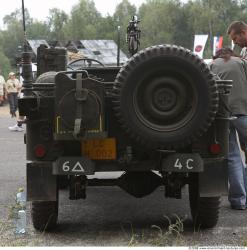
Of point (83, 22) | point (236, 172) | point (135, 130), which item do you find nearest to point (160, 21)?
point (83, 22)

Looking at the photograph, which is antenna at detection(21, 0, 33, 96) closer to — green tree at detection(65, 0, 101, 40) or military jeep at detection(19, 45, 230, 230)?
military jeep at detection(19, 45, 230, 230)

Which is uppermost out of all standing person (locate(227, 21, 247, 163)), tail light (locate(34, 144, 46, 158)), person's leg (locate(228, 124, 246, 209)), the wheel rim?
standing person (locate(227, 21, 247, 163))

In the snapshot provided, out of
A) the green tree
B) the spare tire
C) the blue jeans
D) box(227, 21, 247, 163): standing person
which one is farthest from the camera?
the green tree

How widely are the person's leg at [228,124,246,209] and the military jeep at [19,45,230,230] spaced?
3.33 feet

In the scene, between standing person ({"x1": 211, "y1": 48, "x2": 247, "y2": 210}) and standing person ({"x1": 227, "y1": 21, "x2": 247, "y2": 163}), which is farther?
standing person ({"x1": 227, "y1": 21, "x2": 247, "y2": 163})

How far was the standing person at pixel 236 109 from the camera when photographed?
21.8 feet

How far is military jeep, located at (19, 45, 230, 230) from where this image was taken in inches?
202

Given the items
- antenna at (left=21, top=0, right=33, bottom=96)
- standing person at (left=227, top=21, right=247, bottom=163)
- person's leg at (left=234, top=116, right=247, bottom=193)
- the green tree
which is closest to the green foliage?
the green tree

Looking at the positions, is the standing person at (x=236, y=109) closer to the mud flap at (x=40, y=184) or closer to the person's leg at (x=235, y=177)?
the person's leg at (x=235, y=177)

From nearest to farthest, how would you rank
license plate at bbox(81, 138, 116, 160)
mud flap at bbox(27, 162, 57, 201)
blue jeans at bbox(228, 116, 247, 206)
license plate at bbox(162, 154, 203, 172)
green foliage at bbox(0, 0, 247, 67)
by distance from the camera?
license plate at bbox(162, 154, 203, 172) < license plate at bbox(81, 138, 116, 160) < mud flap at bbox(27, 162, 57, 201) < blue jeans at bbox(228, 116, 247, 206) < green foliage at bbox(0, 0, 247, 67)

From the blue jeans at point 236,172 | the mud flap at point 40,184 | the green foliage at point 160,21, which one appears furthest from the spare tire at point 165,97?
the green foliage at point 160,21

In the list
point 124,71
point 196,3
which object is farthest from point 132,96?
point 196,3

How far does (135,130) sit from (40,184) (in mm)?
1016

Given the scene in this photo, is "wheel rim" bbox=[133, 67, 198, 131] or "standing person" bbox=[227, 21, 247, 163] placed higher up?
"standing person" bbox=[227, 21, 247, 163]
